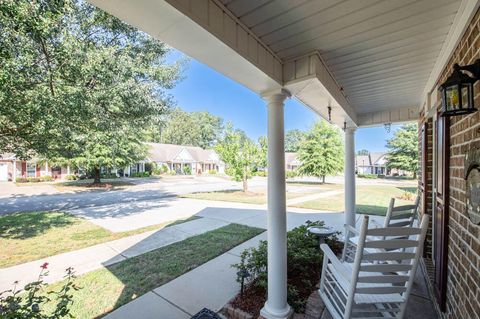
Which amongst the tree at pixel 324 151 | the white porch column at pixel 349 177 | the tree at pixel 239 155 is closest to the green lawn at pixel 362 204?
the white porch column at pixel 349 177

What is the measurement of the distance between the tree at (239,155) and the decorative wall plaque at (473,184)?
12.6m

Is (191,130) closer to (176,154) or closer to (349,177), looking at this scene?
(176,154)

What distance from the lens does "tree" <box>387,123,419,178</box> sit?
1023 inches

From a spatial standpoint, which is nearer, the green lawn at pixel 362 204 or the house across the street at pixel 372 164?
the green lawn at pixel 362 204

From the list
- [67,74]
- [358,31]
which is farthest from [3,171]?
[358,31]

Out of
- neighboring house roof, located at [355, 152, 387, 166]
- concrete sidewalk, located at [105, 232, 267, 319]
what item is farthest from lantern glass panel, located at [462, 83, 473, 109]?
neighboring house roof, located at [355, 152, 387, 166]

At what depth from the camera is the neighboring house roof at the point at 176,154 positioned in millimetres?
32328

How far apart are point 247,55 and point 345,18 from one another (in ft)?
2.58

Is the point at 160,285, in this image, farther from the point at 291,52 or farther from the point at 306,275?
the point at 291,52

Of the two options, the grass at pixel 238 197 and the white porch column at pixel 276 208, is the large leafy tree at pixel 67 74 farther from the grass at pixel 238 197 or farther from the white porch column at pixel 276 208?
the grass at pixel 238 197

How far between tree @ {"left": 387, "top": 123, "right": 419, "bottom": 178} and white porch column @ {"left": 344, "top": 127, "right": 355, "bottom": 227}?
25597 millimetres

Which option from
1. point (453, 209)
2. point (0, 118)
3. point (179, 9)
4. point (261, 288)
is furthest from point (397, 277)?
point (0, 118)

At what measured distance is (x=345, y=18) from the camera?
1.80m

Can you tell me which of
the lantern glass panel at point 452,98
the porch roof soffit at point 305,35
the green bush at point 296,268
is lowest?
the green bush at point 296,268
